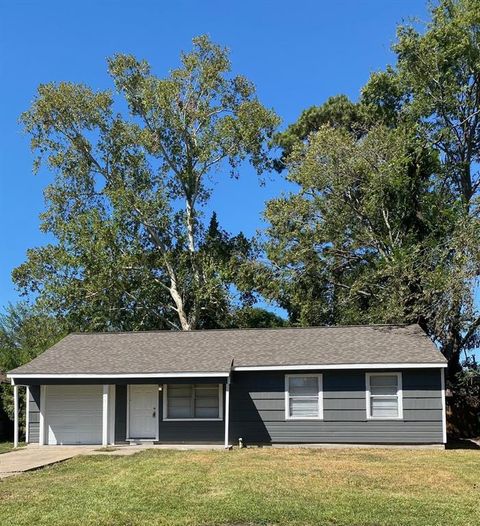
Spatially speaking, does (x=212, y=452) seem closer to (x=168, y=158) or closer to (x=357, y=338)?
(x=357, y=338)

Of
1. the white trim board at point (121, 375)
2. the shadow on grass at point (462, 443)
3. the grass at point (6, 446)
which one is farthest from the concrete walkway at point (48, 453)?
the shadow on grass at point (462, 443)

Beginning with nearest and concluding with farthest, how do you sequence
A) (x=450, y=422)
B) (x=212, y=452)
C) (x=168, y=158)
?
(x=212, y=452) < (x=450, y=422) < (x=168, y=158)

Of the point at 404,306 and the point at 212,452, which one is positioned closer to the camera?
the point at 212,452

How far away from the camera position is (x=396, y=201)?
1003 inches

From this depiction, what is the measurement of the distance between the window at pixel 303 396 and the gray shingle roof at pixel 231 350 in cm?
61

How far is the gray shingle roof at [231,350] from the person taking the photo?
19.1m

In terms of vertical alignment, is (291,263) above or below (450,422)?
above

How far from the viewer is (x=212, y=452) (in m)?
17.0

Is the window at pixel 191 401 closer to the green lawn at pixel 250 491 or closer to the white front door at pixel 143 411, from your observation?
the white front door at pixel 143 411

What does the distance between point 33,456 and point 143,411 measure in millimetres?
3900

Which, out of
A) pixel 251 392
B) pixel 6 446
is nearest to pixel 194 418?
pixel 251 392

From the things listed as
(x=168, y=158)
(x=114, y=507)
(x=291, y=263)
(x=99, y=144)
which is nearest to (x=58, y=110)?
(x=99, y=144)

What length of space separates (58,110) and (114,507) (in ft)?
85.9

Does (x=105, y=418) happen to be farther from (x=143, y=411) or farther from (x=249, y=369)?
(x=249, y=369)
